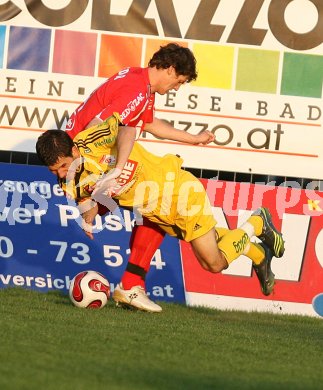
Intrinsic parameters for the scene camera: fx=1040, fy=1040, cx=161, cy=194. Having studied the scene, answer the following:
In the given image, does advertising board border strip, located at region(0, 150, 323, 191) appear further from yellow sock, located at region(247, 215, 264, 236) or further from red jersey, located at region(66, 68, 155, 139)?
red jersey, located at region(66, 68, 155, 139)

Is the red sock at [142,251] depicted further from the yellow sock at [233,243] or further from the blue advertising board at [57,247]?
the blue advertising board at [57,247]

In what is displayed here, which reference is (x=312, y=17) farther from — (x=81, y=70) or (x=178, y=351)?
(x=178, y=351)

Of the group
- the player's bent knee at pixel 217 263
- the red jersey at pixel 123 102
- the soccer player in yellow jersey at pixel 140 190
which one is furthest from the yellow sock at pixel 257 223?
the red jersey at pixel 123 102

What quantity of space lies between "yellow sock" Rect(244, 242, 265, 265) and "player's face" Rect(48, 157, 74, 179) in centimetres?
187

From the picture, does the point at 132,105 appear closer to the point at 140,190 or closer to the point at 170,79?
the point at 170,79

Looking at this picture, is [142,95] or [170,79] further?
[170,79]

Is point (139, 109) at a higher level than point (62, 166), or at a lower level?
higher

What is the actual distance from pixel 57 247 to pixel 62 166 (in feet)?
7.92

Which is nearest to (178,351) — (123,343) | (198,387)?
(123,343)

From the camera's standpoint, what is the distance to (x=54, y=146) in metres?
7.64

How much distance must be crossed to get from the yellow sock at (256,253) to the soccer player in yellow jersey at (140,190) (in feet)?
0.10

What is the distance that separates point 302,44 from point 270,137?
96 cm

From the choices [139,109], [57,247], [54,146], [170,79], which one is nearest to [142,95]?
[139,109]

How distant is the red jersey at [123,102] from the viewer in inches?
320
